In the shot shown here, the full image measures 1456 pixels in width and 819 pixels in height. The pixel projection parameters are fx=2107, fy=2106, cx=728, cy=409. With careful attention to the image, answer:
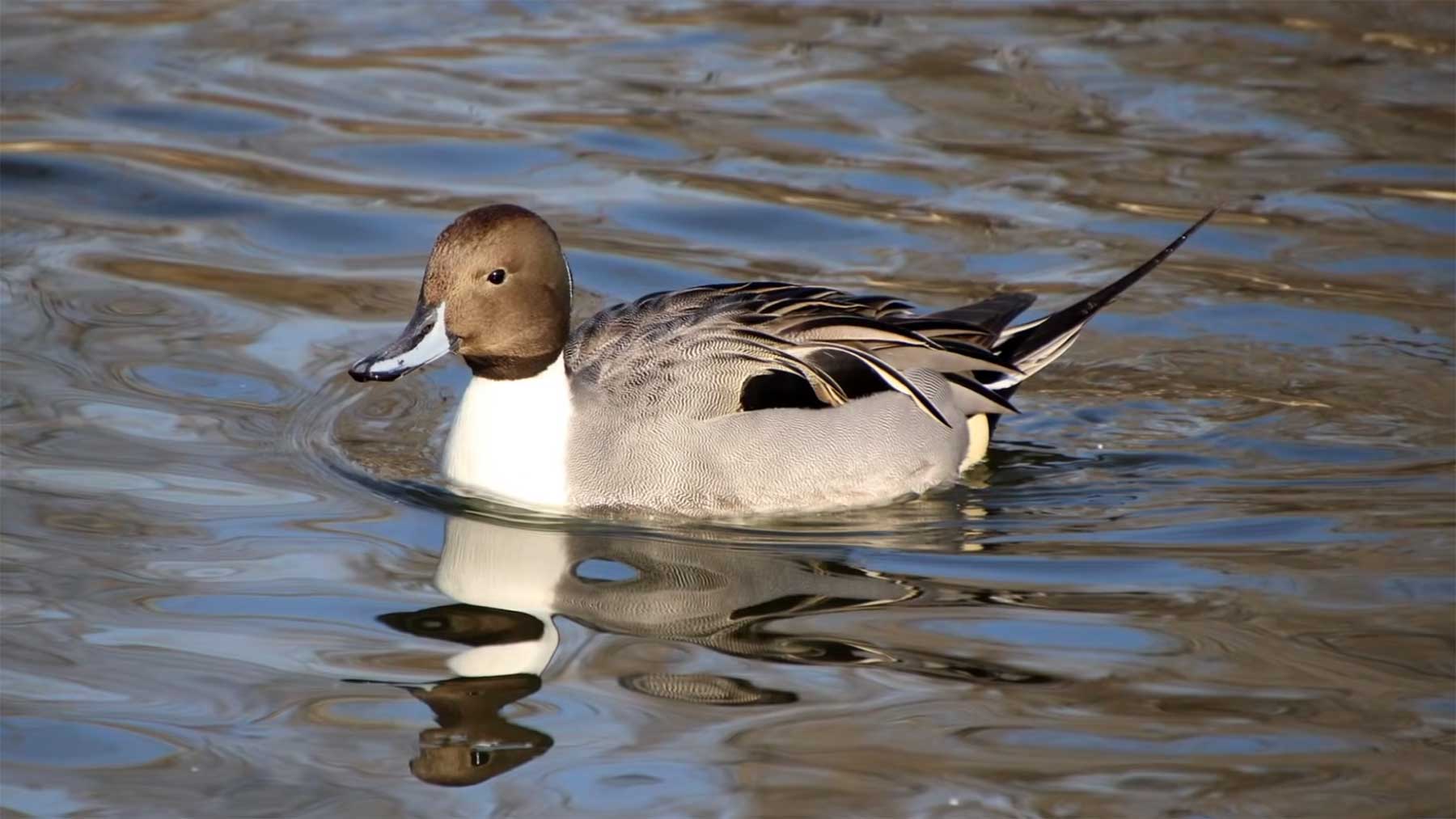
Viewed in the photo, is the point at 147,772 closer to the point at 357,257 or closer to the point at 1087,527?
the point at 1087,527

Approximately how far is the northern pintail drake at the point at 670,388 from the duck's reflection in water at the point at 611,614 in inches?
8.4

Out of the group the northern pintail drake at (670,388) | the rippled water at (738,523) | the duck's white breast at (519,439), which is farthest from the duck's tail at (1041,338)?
the duck's white breast at (519,439)

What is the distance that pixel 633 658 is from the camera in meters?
4.93

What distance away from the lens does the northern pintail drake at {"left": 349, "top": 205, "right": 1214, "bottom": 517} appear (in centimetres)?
587

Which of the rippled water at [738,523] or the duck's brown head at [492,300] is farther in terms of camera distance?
the duck's brown head at [492,300]

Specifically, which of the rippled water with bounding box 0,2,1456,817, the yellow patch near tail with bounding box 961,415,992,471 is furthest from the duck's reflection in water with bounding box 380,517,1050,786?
the yellow patch near tail with bounding box 961,415,992,471

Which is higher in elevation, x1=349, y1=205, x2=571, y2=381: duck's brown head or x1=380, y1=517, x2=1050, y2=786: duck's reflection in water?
x1=349, y1=205, x2=571, y2=381: duck's brown head

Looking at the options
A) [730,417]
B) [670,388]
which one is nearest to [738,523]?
[730,417]

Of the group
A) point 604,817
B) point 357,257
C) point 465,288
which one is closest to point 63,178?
point 357,257

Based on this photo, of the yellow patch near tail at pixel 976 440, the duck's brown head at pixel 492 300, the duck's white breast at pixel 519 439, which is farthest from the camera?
the yellow patch near tail at pixel 976 440

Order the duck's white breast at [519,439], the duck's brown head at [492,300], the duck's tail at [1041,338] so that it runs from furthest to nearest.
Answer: the duck's tail at [1041,338] → the duck's white breast at [519,439] → the duck's brown head at [492,300]

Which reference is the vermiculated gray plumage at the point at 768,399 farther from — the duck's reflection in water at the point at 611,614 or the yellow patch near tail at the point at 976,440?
the duck's reflection in water at the point at 611,614

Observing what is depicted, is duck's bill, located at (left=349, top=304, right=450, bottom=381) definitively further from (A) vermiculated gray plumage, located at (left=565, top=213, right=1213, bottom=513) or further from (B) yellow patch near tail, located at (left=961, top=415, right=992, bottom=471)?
(B) yellow patch near tail, located at (left=961, top=415, right=992, bottom=471)

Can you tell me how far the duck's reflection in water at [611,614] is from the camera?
15.0 ft
